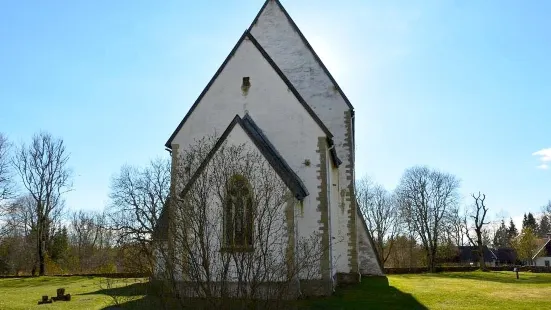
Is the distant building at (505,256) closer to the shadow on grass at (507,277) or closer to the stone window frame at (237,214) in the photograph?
the shadow on grass at (507,277)

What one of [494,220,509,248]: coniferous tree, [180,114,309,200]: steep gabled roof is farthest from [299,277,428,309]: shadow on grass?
[494,220,509,248]: coniferous tree

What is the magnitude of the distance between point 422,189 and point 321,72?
38708mm

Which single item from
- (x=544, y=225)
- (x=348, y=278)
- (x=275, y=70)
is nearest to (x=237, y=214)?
(x=275, y=70)

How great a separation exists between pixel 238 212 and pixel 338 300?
22.5 ft

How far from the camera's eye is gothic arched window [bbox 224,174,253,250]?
9.51 metres

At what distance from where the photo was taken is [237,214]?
1010 centimetres

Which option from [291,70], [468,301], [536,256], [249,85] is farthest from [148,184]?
[536,256]

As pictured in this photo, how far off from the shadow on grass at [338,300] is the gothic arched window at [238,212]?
1639 mm

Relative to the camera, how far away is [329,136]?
16766 millimetres

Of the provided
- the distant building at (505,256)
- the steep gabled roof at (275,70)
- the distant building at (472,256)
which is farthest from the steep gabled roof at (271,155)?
the distant building at (505,256)

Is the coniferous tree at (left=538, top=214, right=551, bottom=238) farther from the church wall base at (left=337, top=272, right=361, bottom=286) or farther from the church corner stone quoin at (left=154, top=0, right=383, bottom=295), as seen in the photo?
the church corner stone quoin at (left=154, top=0, right=383, bottom=295)

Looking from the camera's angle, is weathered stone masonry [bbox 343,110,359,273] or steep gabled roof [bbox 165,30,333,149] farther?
weathered stone masonry [bbox 343,110,359,273]

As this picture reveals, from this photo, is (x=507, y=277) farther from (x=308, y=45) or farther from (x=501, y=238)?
(x=501, y=238)

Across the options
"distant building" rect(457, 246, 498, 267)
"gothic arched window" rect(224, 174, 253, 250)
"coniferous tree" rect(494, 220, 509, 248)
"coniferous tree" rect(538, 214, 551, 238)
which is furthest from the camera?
"coniferous tree" rect(538, 214, 551, 238)
